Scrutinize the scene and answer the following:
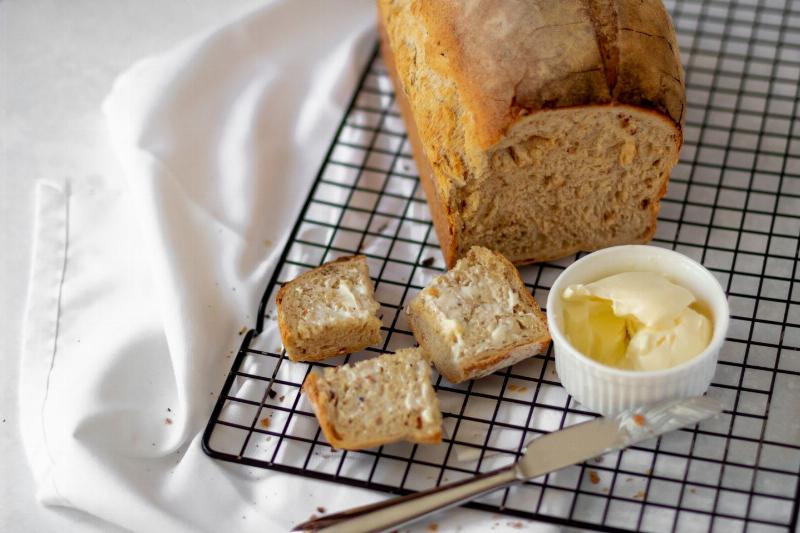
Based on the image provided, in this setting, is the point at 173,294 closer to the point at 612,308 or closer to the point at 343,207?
the point at 343,207

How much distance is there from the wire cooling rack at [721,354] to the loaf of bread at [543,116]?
0.70 feet

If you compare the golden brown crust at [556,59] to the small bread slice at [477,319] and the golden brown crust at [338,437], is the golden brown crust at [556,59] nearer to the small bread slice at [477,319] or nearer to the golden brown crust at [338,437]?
the small bread slice at [477,319]

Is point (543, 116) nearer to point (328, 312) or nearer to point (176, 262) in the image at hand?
point (328, 312)

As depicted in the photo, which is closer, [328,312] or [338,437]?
[338,437]

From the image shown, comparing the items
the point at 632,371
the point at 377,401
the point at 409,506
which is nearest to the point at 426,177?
the point at 377,401

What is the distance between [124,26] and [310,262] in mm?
1664

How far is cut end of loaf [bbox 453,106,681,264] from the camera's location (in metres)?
2.82

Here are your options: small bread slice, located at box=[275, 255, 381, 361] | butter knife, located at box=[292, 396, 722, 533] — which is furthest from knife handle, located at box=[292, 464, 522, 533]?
small bread slice, located at box=[275, 255, 381, 361]

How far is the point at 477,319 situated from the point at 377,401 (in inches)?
16.0

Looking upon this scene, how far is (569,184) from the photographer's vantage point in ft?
9.86

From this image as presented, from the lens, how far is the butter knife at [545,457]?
2.43 meters

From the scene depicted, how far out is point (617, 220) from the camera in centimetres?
314

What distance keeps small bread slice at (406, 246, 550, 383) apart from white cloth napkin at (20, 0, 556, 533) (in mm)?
449

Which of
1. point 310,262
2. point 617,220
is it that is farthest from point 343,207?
point 617,220
